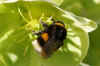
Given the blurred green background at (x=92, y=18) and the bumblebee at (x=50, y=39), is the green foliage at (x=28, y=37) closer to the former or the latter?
the bumblebee at (x=50, y=39)

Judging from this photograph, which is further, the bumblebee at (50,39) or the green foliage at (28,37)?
the green foliage at (28,37)

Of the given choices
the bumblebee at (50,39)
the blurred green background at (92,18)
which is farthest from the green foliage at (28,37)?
the blurred green background at (92,18)

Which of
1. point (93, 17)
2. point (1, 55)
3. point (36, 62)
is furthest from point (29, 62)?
point (93, 17)

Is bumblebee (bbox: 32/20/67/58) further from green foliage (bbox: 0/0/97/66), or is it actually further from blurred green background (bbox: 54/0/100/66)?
blurred green background (bbox: 54/0/100/66)

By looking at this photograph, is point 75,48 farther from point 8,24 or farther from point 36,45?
point 8,24

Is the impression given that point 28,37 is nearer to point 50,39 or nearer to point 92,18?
point 50,39

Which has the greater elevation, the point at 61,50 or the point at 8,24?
the point at 8,24

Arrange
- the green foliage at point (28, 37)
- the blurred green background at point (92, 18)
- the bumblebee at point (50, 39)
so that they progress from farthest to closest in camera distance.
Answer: the blurred green background at point (92, 18) < the green foliage at point (28, 37) < the bumblebee at point (50, 39)
